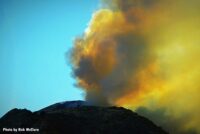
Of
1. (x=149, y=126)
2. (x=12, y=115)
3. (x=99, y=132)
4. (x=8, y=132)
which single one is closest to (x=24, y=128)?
(x=8, y=132)

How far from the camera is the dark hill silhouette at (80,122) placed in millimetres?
147750

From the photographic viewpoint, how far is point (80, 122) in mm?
162000

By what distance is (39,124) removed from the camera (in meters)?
147

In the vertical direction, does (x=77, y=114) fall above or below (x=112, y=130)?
above

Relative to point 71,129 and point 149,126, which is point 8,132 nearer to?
point 71,129

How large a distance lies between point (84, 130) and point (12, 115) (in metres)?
34.6

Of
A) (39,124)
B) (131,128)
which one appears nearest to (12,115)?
(39,124)

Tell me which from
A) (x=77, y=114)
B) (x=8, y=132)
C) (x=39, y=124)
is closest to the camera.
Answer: (x=8, y=132)

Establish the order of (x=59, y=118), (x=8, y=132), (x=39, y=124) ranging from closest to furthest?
(x=8, y=132) → (x=39, y=124) → (x=59, y=118)

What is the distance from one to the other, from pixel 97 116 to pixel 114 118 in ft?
29.1

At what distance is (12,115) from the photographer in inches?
6225

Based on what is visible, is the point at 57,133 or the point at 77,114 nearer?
the point at 57,133

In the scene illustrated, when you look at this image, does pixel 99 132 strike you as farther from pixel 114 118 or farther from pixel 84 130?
pixel 114 118

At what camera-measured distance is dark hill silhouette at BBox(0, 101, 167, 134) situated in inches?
5817
